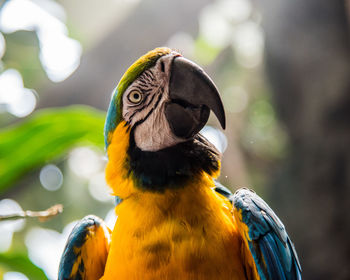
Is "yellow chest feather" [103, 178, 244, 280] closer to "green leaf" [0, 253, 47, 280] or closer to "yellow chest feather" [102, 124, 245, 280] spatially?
"yellow chest feather" [102, 124, 245, 280]

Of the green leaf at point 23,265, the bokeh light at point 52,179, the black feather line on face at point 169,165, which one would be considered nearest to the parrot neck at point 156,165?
the black feather line on face at point 169,165

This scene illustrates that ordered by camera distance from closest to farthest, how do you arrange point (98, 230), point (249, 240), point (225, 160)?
point (249, 240)
point (98, 230)
point (225, 160)

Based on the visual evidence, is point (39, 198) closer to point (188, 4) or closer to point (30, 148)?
point (30, 148)

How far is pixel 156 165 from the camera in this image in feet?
3.42

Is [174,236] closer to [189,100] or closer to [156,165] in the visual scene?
[156,165]

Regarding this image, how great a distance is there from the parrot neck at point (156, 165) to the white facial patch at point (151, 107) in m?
0.02

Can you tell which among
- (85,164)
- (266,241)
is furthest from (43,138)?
(85,164)

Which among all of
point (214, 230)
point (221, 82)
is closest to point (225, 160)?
point (221, 82)

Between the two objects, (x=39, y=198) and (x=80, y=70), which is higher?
(x=80, y=70)

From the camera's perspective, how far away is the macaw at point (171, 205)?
0.94 meters

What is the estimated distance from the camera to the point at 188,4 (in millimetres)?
2789

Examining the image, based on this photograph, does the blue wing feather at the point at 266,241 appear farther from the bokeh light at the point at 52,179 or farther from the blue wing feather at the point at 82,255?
the bokeh light at the point at 52,179

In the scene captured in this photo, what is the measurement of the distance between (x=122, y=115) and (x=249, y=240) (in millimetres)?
500

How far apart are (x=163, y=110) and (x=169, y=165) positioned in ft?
0.50
